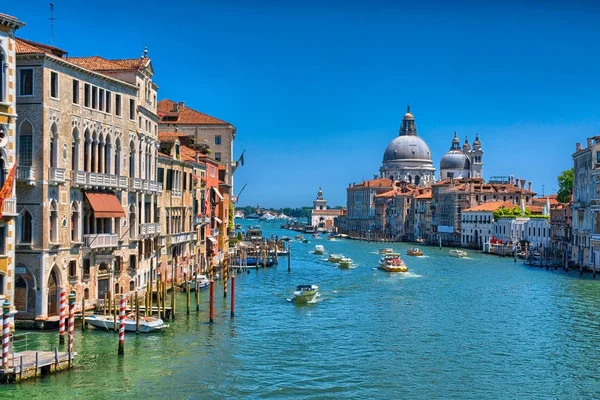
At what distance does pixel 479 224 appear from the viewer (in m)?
75.8

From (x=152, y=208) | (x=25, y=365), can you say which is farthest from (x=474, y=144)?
(x=25, y=365)

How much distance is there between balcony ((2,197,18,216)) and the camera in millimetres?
17266

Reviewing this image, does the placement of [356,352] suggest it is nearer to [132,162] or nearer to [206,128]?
[132,162]

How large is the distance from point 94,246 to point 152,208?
462 cm

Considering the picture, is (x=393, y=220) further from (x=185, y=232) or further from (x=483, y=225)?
(x=185, y=232)

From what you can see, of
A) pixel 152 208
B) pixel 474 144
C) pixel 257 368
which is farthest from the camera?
pixel 474 144

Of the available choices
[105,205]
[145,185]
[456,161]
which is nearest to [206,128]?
[145,185]

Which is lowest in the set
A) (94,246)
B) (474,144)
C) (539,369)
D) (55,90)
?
(539,369)

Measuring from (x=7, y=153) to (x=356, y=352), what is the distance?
29.4 ft

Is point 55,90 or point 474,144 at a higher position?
point 474,144

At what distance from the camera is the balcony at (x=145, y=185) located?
23.1 metres

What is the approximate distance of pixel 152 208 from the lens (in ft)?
82.9

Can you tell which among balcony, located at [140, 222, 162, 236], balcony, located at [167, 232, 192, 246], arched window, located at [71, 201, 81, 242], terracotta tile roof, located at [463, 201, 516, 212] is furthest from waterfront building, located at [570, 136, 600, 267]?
arched window, located at [71, 201, 81, 242]

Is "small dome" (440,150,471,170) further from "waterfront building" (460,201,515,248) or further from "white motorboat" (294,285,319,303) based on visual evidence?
"white motorboat" (294,285,319,303)
